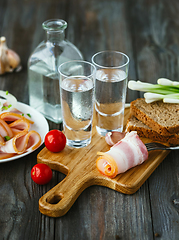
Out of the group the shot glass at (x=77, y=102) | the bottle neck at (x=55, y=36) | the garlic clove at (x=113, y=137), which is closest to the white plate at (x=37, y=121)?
the shot glass at (x=77, y=102)

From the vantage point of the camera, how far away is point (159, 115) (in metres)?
2.07

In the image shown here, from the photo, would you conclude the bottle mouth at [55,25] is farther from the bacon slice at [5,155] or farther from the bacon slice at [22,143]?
the bacon slice at [5,155]

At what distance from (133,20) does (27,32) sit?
1.39 meters

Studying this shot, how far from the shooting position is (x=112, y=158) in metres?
1.70

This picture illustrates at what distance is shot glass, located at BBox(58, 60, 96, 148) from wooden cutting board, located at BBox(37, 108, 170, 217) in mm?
85

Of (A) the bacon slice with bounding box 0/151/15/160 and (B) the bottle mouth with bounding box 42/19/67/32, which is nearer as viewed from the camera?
(A) the bacon slice with bounding box 0/151/15/160

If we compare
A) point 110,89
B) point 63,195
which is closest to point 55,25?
point 110,89

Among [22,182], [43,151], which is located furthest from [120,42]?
[22,182]

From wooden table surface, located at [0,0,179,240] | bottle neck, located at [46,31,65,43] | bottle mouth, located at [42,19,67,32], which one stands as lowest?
wooden table surface, located at [0,0,179,240]

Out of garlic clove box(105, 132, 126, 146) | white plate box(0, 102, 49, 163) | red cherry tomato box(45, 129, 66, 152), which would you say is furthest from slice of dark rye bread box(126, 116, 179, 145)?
white plate box(0, 102, 49, 163)

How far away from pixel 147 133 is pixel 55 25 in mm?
1060

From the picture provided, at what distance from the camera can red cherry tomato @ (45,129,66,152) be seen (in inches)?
74.2

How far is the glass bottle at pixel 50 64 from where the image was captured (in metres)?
2.27

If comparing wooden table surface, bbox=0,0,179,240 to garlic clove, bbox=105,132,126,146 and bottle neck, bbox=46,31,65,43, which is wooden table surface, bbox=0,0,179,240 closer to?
garlic clove, bbox=105,132,126,146
